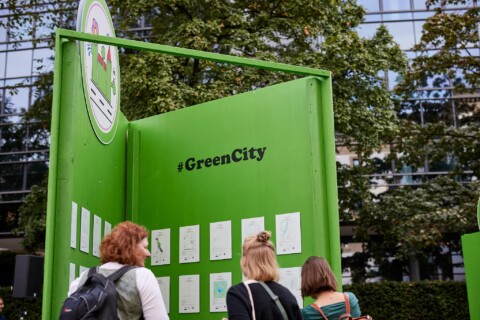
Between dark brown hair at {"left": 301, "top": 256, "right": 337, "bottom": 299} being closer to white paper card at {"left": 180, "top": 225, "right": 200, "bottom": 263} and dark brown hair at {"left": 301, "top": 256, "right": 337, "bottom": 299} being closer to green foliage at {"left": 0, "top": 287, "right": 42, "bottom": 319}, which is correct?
white paper card at {"left": 180, "top": 225, "right": 200, "bottom": 263}

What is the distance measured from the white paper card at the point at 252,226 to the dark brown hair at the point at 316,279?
4.94 ft

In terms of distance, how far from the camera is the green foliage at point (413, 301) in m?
19.2

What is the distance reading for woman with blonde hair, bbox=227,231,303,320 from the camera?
3770mm

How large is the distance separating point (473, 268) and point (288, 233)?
702 centimetres

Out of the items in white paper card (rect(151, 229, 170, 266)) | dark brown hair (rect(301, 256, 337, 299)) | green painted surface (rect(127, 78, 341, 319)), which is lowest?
dark brown hair (rect(301, 256, 337, 299))

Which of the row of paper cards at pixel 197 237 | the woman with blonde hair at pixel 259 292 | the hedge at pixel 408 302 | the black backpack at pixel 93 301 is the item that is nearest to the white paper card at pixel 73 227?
the row of paper cards at pixel 197 237

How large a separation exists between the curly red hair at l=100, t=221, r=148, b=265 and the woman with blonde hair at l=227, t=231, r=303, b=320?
2.03 ft

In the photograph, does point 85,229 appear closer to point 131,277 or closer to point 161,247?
point 161,247

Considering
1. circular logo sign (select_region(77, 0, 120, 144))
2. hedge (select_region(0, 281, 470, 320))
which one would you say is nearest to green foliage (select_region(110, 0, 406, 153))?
hedge (select_region(0, 281, 470, 320))

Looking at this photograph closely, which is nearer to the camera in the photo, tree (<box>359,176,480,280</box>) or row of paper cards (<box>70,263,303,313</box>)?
row of paper cards (<box>70,263,303,313</box>)

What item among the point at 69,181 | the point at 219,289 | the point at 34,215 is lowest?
the point at 219,289

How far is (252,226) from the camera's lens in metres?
5.94

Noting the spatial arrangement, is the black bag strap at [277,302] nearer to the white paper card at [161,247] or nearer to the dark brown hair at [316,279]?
the dark brown hair at [316,279]

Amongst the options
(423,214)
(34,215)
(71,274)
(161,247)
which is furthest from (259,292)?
(423,214)
